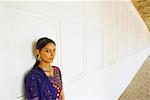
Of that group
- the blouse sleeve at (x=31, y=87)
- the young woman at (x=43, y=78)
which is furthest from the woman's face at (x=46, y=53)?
the blouse sleeve at (x=31, y=87)

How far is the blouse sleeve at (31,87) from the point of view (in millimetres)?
1100

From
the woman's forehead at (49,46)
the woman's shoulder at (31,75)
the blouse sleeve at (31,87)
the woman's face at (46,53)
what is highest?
the woman's forehead at (49,46)

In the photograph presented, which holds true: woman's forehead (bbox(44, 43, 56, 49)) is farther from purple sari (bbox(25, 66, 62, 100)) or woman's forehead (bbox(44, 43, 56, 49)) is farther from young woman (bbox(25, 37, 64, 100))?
purple sari (bbox(25, 66, 62, 100))

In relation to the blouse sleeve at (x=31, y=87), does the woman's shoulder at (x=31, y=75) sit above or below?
above

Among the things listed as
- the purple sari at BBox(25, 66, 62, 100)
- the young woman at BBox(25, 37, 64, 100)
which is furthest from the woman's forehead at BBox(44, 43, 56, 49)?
the purple sari at BBox(25, 66, 62, 100)

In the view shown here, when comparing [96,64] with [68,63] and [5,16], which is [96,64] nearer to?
[68,63]

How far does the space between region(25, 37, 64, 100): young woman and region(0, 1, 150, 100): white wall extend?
47 millimetres

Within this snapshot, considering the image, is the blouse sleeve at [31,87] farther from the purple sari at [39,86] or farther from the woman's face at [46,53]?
the woman's face at [46,53]

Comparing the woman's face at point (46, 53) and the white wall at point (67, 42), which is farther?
the woman's face at point (46, 53)

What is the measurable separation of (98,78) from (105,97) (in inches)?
18.7

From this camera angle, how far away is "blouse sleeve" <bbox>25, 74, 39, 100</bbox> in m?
1.10


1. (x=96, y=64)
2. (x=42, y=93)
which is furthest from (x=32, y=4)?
(x=96, y=64)

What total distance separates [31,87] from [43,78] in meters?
0.08

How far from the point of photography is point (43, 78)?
1.15 meters
